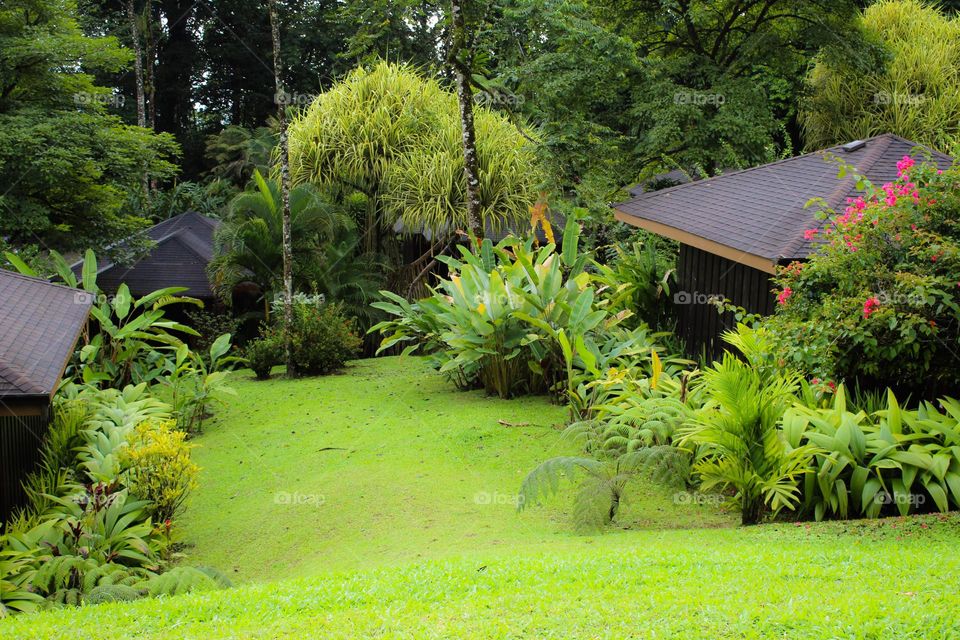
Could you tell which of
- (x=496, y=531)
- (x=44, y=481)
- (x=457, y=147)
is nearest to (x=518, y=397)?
(x=496, y=531)

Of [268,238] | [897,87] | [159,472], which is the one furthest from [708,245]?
[897,87]

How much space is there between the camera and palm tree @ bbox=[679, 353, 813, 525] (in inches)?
237

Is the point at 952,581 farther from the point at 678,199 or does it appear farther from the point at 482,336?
the point at 678,199

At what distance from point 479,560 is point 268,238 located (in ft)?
36.4

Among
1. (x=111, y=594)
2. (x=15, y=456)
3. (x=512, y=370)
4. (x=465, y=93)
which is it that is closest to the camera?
(x=111, y=594)

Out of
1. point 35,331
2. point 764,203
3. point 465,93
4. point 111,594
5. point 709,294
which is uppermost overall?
point 465,93

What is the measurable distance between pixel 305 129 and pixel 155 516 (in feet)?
38.7

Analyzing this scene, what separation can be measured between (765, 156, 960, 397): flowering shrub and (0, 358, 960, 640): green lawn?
1387 millimetres

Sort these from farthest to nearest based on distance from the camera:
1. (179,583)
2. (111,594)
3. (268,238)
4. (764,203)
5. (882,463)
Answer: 1. (268,238)
2. (764,203)
3. (882,463)
4. (179,583)
5. (111,594)

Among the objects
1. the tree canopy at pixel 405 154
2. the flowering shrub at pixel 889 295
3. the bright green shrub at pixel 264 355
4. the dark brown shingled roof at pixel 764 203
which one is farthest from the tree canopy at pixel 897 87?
the bright green shrub at pixel 264 355

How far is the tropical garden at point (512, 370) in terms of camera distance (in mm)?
4691

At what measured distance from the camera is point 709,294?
10.7m

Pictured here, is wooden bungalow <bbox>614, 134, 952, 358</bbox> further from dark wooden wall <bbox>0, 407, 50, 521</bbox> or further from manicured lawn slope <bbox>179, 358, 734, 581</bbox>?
dark wooden wall <bbox>0, 407, 50, 521</bbox>

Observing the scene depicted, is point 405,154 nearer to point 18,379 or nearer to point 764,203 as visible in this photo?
point 764,203
